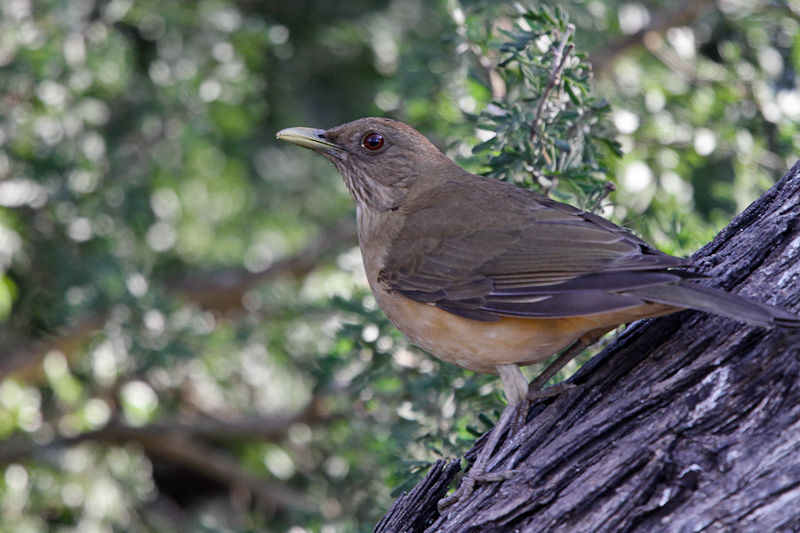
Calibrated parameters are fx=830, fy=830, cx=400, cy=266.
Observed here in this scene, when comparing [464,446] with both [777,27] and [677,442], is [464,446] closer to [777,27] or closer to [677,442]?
[677,442]

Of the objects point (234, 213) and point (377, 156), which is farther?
point (234, 213)

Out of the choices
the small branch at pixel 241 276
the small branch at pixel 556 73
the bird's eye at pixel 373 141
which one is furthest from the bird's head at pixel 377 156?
the small branch at pixel 241 276

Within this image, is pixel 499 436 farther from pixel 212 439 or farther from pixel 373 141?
pixel 212 439

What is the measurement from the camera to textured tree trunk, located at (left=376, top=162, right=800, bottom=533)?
2342mm

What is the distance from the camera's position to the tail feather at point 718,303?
2385 mm

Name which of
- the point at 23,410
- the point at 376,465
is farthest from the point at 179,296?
the point at 376,465

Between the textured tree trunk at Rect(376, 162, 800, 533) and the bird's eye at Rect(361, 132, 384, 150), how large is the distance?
1.92m

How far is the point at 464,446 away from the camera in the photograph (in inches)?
146

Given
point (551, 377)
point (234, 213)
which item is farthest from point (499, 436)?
point (234, 213)

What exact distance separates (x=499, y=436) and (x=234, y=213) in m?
4.16

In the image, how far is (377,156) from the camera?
444cm

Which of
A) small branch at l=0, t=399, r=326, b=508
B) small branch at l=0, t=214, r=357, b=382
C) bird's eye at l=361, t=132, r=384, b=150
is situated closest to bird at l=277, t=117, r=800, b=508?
bird's eye at l=361, t=132, r=384, b=150

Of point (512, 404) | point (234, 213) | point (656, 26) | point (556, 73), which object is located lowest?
point (234, 213)

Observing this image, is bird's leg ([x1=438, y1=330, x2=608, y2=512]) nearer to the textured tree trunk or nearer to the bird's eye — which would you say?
the textured tree trunk
